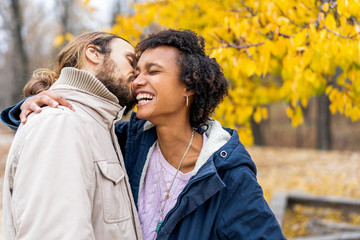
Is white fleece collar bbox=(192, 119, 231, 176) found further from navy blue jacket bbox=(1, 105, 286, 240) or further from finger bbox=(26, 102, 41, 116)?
finger bbox=(26, 102, 41, 116)

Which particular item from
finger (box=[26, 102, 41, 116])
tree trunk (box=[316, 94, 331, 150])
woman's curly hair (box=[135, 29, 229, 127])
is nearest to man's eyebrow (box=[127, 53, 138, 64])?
woman's curly hair (box=[135, 29, 229, 127])

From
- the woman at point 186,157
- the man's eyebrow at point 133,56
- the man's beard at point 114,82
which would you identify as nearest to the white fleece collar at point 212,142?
the woman at point 186,157

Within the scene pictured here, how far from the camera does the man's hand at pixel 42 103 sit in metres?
1.78

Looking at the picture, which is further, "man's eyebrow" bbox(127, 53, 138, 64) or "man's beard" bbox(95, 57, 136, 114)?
"man's eyebrow" bbox(127, 53, 138, 64)

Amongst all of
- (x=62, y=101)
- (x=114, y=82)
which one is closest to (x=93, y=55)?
(x=114, y=82)

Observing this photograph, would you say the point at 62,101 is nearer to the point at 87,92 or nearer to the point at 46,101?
the point at 46,101

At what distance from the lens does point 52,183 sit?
5.03 ft

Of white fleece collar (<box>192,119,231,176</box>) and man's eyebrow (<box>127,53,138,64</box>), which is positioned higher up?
man's eyebrow (<box>127,53,138,64</box>)

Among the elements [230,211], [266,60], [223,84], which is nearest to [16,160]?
[230,211]

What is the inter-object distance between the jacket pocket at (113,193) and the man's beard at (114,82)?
48 cm

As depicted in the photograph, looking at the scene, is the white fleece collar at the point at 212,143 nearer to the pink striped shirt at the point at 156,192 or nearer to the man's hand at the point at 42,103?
the pink striped shirt at the point at 156,192

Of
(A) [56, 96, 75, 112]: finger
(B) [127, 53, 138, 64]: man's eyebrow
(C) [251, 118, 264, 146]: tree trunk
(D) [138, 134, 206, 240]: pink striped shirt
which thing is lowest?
(C) [251, 118, 264, 146]: tree trunk

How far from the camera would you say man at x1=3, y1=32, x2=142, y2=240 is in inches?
59.6

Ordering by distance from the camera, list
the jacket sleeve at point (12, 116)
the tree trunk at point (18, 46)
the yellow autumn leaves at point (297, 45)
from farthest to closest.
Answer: the tree trunk at point (18, 46) < the yellow autumn leaves at point (297, 45) < the jacket sleeve at point (12, 116)
